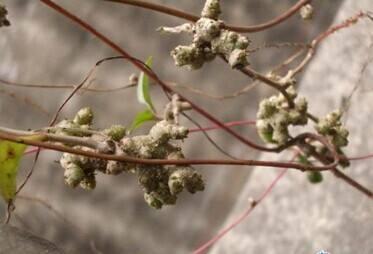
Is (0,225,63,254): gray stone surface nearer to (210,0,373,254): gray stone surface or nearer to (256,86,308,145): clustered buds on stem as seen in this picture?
(256,86,308,145): clustered buds on stem

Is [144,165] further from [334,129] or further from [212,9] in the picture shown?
[334,129]

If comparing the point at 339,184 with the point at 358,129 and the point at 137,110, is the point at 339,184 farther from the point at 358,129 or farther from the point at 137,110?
the point at 137,110

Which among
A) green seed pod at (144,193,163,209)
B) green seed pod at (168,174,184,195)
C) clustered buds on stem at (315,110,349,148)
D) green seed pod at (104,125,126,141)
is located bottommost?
clustered buds on stem at (315,110,349,148)

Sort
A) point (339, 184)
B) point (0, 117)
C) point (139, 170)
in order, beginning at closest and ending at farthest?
point (139, 170), point (339, 184), point (0, 117)

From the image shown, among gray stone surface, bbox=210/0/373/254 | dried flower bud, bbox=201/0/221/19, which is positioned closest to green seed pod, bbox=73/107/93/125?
dried flower bud, bbox=201/0/221/19

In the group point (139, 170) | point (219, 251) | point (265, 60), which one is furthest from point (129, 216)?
point (139, 170)

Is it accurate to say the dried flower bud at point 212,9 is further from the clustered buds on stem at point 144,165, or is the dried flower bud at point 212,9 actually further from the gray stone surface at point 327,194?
the gray stone surface at point 327,194
